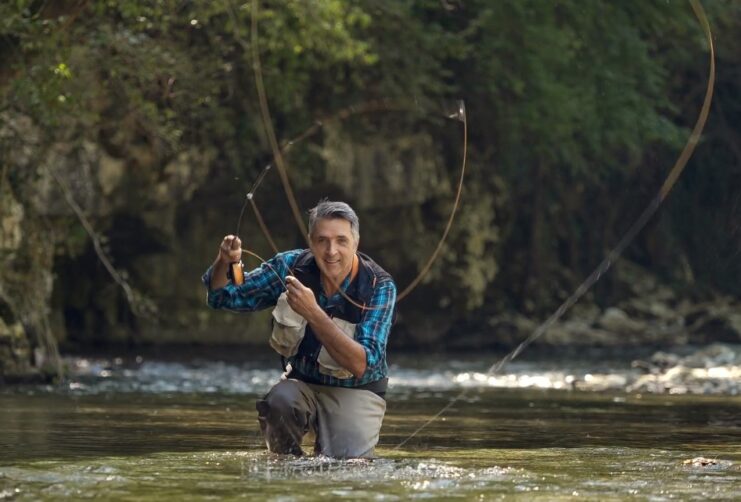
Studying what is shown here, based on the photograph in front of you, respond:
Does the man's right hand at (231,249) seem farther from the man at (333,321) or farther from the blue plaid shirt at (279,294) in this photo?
the blue plaid shirt at (279,294)

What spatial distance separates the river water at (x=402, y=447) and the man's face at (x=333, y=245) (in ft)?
2.68

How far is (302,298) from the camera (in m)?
6.62

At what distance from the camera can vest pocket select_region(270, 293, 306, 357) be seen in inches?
279

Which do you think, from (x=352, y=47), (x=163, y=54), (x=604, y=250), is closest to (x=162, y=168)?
(x=352, y=47)

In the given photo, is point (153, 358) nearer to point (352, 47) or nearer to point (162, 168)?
point (162, 168)

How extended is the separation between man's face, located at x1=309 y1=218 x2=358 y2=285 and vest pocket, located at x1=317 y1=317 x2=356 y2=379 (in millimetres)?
206

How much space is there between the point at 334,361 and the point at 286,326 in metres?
0.25

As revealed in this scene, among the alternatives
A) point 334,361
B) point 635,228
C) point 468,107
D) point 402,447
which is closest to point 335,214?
point 334,361

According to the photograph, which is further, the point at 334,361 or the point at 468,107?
the point at 468,107

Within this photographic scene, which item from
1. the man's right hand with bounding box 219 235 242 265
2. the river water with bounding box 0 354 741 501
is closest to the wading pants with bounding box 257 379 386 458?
the river water with bounding box 0 354 741 501

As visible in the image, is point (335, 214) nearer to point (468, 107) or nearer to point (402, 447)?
point (402, 447)

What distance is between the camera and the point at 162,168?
2050 cm

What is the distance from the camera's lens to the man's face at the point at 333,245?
705 cm

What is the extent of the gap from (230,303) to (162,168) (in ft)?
44.1
